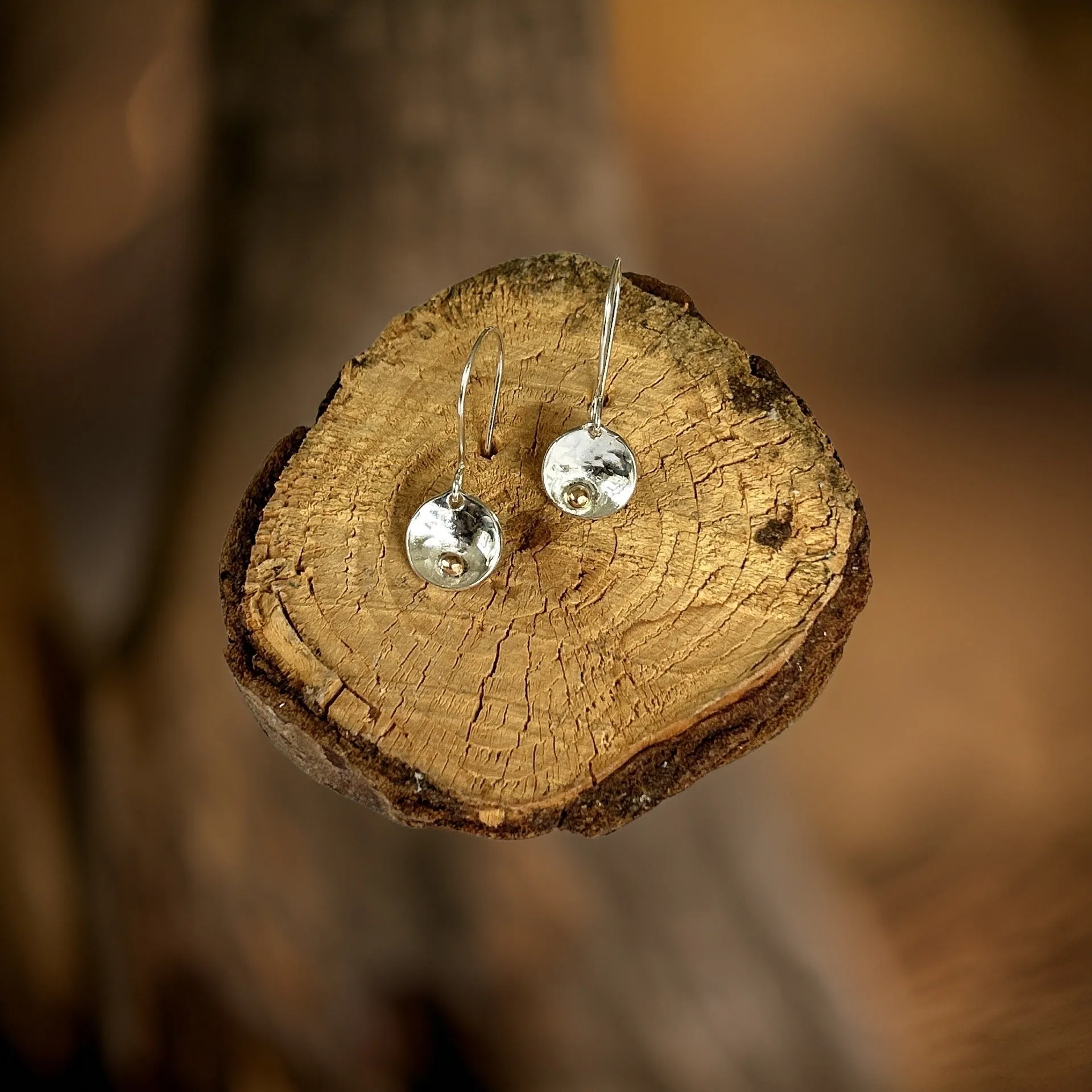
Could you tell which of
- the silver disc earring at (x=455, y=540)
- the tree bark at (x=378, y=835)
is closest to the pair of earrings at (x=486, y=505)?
the silver disc earring at (x=455, y=540)

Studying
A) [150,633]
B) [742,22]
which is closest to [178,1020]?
[150,633]

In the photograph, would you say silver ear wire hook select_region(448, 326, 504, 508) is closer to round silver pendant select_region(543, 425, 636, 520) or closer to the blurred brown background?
round silver pendant select_region(543, 425, 636, 520)

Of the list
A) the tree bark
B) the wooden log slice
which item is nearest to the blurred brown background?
the tree bark

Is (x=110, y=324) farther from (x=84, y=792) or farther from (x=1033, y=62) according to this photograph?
(x=1033, y=62)

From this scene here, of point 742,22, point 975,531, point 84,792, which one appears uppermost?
point 742,22

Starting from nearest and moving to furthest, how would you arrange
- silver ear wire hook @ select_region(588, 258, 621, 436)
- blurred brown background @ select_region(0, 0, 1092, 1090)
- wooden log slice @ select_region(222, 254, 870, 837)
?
1. wooden log slice @ select_region(222, 254, 870, 837)
2. silver ear wire hook @ select_region(588, 258, 621, 436)
3. blurred brown background @ select_region(0, 0, 1092, 1090)

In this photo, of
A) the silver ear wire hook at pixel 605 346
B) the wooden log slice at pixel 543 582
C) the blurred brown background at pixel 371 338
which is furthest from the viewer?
the blurred brown background at pixel 371 338

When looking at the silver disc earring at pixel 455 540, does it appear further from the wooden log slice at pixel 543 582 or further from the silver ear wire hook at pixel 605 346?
the silver ear wire hook at pixel 605 346
